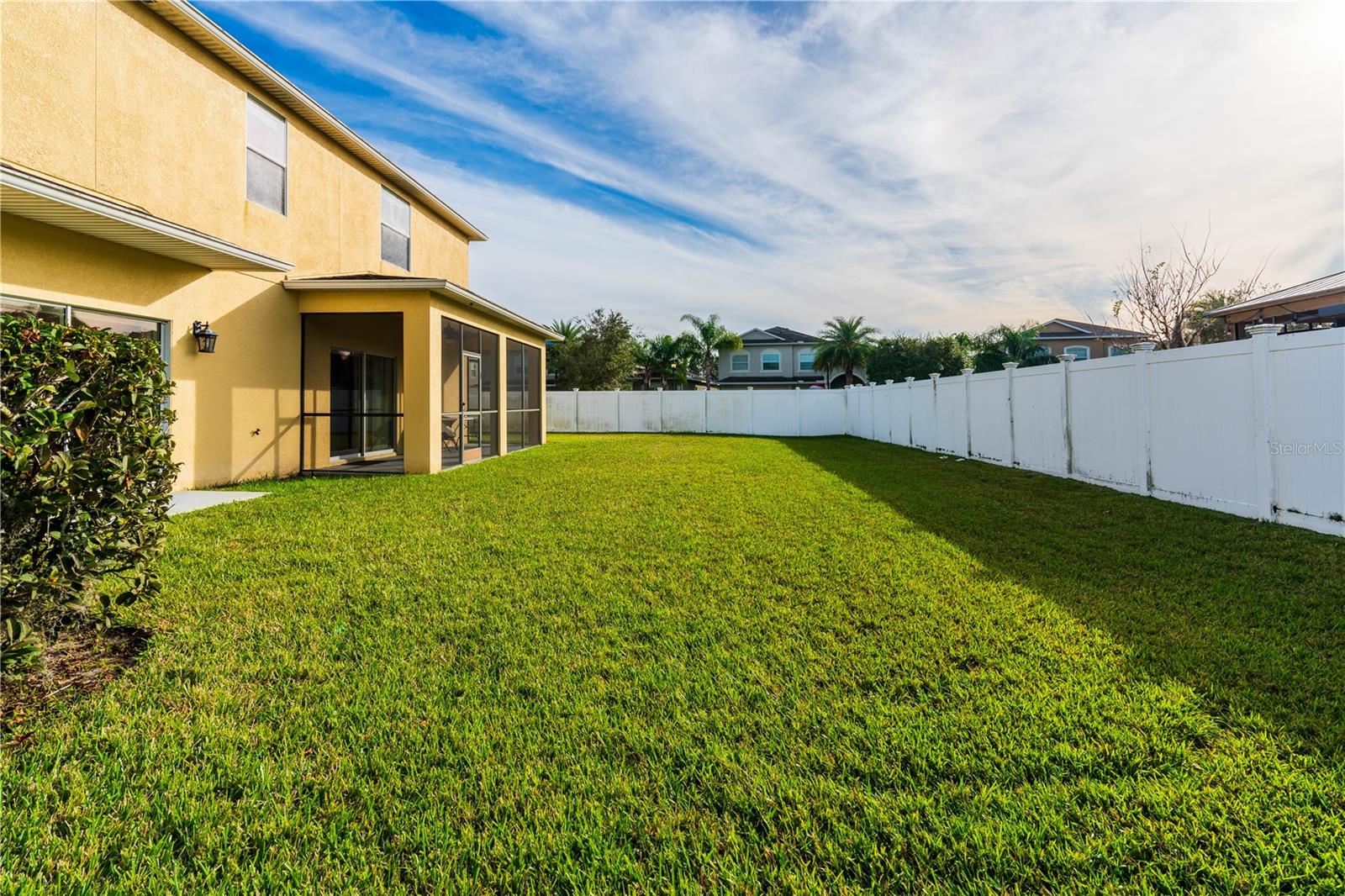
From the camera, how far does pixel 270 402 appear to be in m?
9.36

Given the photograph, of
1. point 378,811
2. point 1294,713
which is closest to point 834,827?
point 378,811

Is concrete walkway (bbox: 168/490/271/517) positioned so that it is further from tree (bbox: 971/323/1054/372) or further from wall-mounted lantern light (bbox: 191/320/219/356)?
tree (bbox: 971/323/1054/372)

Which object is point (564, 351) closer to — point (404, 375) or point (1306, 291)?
point (404, 375)

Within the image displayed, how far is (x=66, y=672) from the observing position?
110 inches

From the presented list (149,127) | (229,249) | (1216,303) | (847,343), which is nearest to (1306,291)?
(1216,303)

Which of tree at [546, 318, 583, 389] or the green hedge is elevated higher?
tree at [546, 318, 583, 389]

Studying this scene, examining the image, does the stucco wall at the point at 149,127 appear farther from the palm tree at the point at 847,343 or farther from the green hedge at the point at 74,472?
the palm tree at the point at 847,343

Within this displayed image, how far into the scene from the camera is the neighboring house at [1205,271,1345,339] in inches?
472

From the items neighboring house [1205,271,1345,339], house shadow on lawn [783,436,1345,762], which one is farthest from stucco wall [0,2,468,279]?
neighboring house [1205,271,1345,339]

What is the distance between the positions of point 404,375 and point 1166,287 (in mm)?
19259

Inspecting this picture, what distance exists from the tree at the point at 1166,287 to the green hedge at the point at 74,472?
20.2m

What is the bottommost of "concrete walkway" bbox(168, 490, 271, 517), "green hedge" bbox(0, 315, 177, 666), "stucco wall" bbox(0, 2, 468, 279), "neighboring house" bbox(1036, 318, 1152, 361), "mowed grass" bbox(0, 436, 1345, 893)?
"mowed grass" bbox(0, 436, 1345, 893)

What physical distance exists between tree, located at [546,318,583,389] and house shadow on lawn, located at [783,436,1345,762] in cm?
2351

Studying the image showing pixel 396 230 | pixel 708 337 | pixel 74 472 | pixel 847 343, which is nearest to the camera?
pixel 74 472
